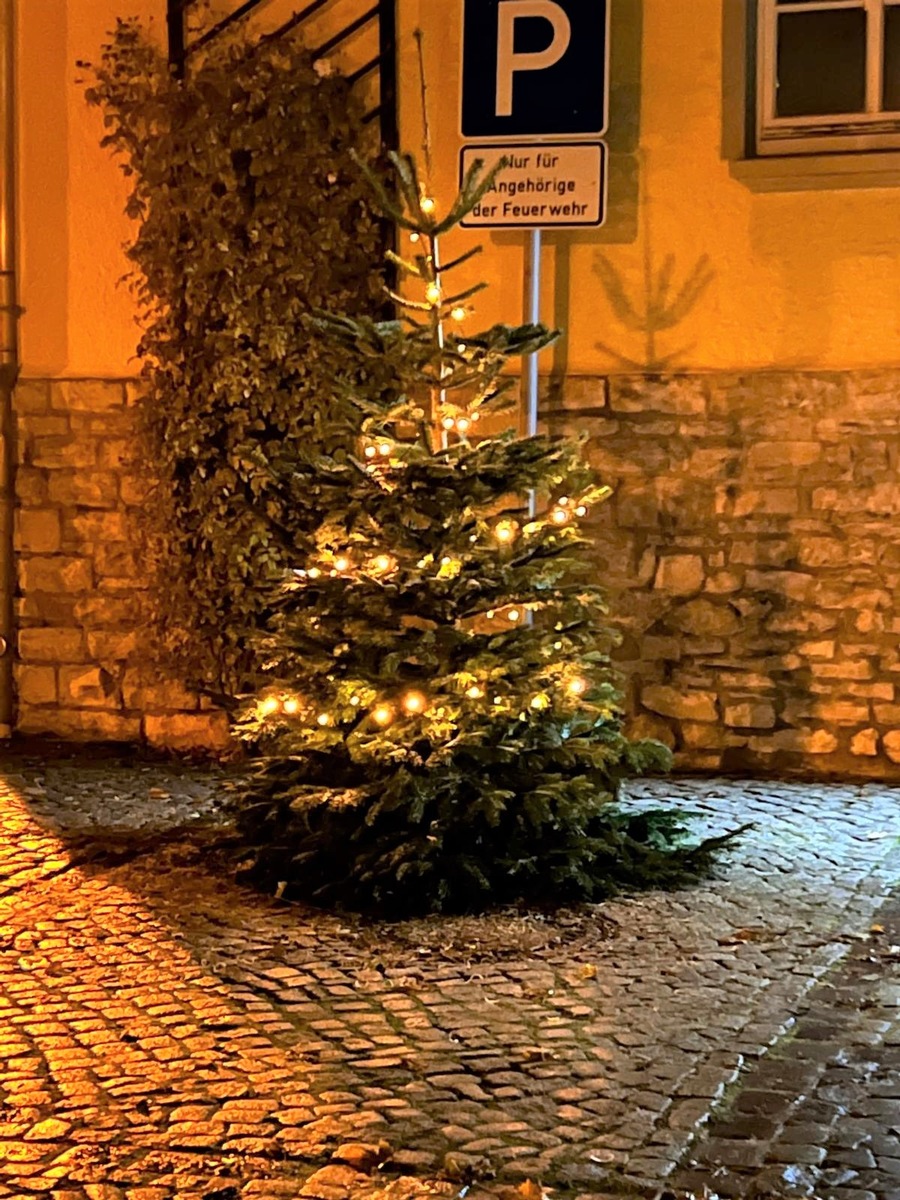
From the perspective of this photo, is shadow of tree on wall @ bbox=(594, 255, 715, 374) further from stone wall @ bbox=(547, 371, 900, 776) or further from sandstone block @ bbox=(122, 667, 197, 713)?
sandstone block @ bbox=(122, 667, 197, 713)

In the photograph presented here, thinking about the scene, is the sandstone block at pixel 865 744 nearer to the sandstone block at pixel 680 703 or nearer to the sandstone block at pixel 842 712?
the sandstone block at pixel 842 712

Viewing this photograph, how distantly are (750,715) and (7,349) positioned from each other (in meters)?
4.60

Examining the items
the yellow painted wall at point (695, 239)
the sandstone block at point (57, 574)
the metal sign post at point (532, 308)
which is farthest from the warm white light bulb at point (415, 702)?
the sandstone block at point (57, 574)

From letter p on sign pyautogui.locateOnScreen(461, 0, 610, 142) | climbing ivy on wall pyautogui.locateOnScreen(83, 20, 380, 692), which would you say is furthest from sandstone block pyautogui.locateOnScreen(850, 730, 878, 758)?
letter p on sign pyautogui.locateOnScreen(461, 0, 610, 142)

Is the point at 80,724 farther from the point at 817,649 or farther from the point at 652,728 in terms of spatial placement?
the point at 817,649

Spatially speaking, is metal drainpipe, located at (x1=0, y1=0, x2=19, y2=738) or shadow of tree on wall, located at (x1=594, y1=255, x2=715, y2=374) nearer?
shadow of tree on wall, located at (x1=594, y1=255, x2=715, y2=374)

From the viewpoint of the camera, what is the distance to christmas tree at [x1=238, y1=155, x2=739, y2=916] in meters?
5.23

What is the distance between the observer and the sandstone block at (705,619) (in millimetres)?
7738

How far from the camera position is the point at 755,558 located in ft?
25.2

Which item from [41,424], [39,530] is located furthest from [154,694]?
[41,424]

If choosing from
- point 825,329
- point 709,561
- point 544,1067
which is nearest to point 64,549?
point 709,561

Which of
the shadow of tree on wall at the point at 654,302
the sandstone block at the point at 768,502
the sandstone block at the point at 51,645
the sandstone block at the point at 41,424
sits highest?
the shadow of tree on wall at the point at 654,302

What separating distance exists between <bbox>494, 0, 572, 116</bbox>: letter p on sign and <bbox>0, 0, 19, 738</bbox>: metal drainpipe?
2919mm

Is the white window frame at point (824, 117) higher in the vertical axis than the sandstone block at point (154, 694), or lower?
higher
